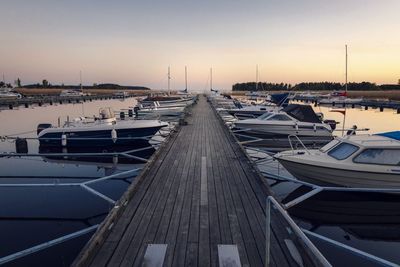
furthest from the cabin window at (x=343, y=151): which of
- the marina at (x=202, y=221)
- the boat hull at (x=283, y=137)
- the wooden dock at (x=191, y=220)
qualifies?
the boat hull at (x=283, y=137)

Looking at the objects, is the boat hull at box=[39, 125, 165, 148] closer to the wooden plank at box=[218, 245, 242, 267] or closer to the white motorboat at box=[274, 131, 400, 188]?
the white motorboat at box=[274, 131, 400, 188]

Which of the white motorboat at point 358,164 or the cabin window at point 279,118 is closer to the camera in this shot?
the white motorboat at point 358,164

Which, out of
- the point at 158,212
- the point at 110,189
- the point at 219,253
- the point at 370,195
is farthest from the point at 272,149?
the point at 219,253

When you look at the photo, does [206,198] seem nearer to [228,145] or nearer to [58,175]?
[228,145]

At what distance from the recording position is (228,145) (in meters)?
16.4

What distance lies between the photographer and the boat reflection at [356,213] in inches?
387

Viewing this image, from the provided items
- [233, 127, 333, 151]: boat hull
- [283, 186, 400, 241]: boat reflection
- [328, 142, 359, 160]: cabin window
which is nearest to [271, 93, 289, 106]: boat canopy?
[233, 127, 333, 151]: boat hull

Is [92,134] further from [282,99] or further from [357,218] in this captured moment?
[282,99]

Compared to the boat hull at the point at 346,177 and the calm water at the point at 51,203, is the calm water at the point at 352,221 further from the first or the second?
the calm water at the point at 51,203

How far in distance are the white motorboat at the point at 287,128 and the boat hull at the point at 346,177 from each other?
1009 cm

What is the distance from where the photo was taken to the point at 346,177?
11.0 m

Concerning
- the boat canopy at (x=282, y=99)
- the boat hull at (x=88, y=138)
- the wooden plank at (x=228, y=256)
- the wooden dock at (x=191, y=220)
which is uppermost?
the boat canopy at (x=282, y=99)

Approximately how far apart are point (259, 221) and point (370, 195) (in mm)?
7317

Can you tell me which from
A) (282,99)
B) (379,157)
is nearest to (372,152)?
(379,157)
